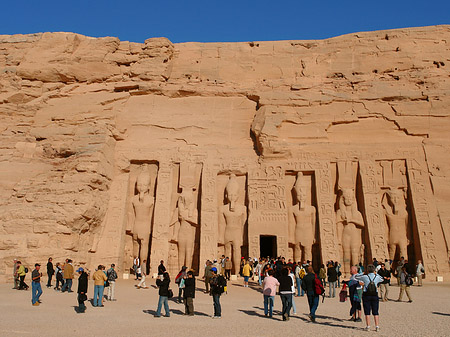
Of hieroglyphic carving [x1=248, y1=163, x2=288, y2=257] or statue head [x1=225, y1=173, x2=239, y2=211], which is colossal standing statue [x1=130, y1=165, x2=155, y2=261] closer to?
statue head [x1=225, y1=173, x2=239, y2=211]

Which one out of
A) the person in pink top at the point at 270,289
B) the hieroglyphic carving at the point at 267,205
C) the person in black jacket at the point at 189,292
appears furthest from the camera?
the hieroglyphic carving at the point at 267,205

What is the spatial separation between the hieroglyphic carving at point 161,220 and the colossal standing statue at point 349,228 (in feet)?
21.3

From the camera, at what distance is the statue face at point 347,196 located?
17.5 m

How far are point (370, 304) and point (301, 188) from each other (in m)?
10.2

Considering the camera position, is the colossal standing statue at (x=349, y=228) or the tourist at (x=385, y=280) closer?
the tourist at (x=385, y=280)

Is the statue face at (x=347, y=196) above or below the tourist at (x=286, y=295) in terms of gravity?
above

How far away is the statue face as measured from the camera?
57.3 ft

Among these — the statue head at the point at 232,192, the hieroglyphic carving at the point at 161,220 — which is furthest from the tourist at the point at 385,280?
the hieroglyphic carving at the point at 161,220

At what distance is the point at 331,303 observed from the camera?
1112cm

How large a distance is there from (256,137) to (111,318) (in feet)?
37.6

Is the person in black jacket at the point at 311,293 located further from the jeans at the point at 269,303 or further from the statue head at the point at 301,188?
the statue head at the point at 301,188

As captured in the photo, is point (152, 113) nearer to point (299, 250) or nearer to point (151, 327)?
point (299, 250)

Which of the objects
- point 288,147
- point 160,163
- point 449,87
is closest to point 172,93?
point 160,163

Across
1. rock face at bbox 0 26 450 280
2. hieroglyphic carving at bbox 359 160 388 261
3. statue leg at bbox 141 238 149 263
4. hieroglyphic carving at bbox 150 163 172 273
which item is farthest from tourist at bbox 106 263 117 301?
hieroglyphic carving at bbox 359 160 388 261
